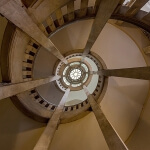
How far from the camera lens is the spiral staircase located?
2176mm

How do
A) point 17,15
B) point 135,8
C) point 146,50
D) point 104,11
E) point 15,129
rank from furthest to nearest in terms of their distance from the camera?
point 146,50, point 15,129, point 135,8, point 104,11, point 17,15

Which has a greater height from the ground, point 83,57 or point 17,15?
point 17,15

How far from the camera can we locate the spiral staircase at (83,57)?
2176 millimetres

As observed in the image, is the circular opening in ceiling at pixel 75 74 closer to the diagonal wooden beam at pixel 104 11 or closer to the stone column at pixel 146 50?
the stone column at pixel 146 50

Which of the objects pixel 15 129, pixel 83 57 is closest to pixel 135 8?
pixel 83 57

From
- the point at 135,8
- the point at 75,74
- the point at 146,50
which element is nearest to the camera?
the point at 135,8

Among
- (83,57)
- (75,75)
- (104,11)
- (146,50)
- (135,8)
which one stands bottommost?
(75,75)

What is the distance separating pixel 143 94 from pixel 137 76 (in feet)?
10.0

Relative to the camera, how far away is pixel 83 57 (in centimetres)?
459

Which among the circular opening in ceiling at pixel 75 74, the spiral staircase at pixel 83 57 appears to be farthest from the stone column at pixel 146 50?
the circular opening in ceiling at pixel 75 74

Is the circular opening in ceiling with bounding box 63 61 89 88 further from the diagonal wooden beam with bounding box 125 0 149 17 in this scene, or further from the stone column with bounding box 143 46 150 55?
the diagonal wooden beam with bounding box 125 0 149 17

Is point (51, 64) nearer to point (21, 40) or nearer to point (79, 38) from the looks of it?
point (79, 38)

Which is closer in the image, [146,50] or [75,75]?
[146,50]

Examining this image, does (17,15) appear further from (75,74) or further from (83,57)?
(75,74)
